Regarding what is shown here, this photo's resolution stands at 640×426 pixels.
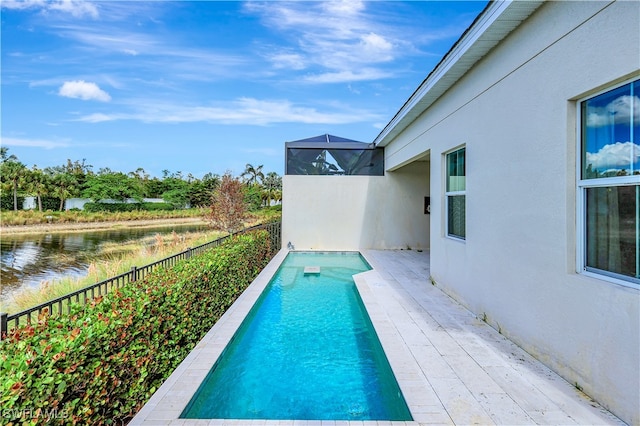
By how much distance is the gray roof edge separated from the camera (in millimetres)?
3666

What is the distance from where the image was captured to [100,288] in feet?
12.2

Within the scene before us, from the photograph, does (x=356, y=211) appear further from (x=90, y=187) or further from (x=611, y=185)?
(x=90, y=187)

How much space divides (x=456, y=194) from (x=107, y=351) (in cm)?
570

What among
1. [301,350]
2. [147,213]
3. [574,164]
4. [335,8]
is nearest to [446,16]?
A: [335,8]

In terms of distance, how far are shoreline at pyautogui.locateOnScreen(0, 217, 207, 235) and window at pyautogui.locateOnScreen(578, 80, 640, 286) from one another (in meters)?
22.6

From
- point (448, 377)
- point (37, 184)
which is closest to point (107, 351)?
point (448, 377)

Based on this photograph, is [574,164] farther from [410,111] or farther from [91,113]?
[91,113]

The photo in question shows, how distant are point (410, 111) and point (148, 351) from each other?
6.92 m

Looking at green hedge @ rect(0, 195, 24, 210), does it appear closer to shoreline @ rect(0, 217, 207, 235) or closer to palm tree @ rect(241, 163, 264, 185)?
shoreline @ rect(0, 217, 207, 235)

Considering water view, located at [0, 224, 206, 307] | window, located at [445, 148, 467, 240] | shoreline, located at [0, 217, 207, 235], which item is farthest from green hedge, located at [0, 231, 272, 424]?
shoreline, located at [0, 217, 207, 235]

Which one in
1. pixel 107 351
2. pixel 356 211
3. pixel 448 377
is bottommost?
pixel 448 377

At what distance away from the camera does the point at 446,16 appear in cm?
896

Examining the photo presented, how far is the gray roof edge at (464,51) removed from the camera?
367 centimetres

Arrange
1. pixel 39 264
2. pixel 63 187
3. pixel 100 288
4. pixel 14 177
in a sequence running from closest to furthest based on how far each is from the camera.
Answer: pixel 100 288 < pixel 39 264 < pixel 14 177 < pixel 63 187
